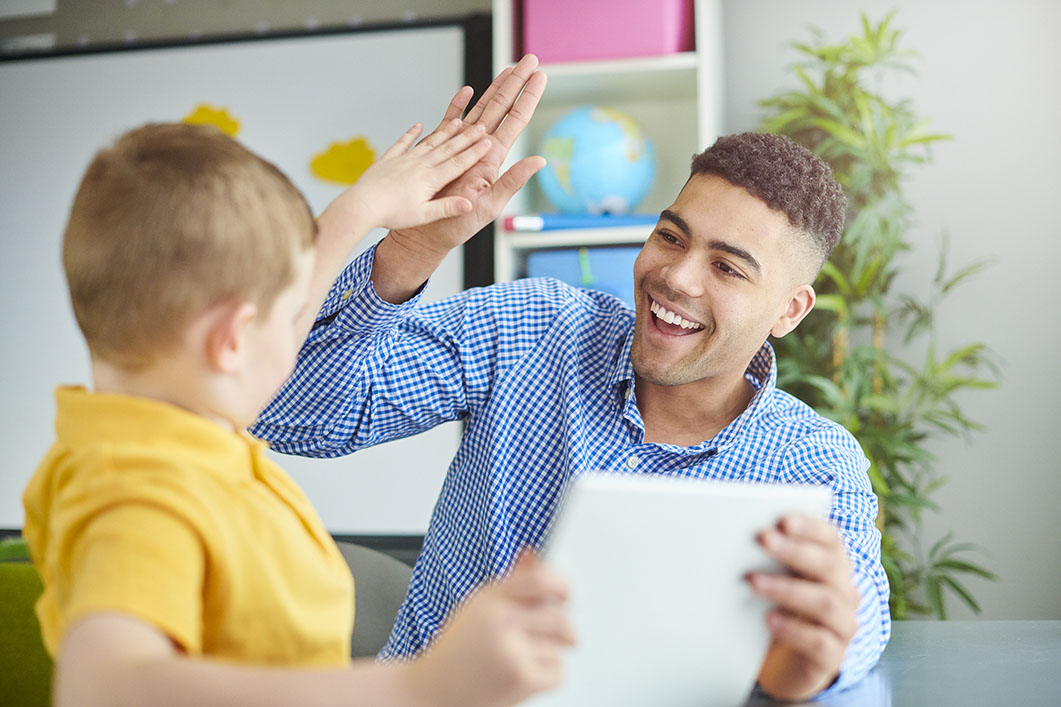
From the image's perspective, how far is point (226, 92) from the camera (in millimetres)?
2939

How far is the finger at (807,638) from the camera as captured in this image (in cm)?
65

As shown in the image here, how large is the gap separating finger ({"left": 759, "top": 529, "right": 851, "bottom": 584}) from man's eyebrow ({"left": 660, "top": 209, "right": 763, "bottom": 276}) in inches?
33.9

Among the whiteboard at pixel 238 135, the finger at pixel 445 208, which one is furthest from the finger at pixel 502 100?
the whiteboard at pixel 238 135

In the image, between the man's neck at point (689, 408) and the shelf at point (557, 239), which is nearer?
the man's neck at point (689, 408)

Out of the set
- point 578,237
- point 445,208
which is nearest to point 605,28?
point 578,237

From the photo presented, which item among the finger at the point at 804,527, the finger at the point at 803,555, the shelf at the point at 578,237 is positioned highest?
the finger at the point at 804,527

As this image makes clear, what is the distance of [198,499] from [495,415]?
34.1 inches

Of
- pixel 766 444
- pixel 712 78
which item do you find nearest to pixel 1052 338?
pixel 712 78

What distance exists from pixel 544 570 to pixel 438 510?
997mm

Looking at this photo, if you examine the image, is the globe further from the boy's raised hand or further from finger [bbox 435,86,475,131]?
the boy's raised hand

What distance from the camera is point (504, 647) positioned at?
0.49 meters

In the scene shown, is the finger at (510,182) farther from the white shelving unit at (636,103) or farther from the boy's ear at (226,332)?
the white shelving unit at (636,103)

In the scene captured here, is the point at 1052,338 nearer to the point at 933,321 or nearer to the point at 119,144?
the point at 933,321

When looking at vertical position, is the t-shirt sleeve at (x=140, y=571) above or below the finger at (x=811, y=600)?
above
